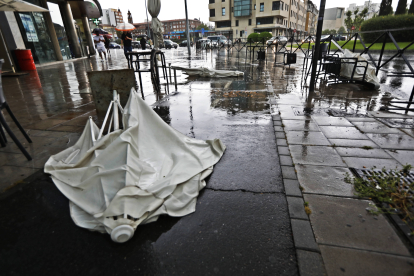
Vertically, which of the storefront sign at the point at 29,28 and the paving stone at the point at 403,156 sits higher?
the storefront sign at the point at 29,28

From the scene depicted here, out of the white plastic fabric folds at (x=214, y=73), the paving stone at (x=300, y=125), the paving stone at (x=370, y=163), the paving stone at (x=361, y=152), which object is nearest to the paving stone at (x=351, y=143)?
the paving stone at (x=361, y=152)

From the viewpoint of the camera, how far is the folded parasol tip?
73.0 inches

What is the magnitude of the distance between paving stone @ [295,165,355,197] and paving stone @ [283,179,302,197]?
0.07 meters

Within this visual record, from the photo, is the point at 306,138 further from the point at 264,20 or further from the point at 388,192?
the point at 264,20

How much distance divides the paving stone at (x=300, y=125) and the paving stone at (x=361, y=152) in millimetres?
866

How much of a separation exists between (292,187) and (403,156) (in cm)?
184

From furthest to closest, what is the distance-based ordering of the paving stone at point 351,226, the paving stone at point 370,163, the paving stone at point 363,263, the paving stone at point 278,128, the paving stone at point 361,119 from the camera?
the paving stone at point 361,119 < the paving stone at point 278,128 < the paving stone at point 370,163 < the paving stone at point 351,226 < the paving stone at point 363,263

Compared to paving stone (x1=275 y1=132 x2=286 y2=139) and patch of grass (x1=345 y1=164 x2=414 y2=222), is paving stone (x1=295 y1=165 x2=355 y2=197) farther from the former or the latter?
paving stone (x1=275 y1=132 x2=286 y2=139)

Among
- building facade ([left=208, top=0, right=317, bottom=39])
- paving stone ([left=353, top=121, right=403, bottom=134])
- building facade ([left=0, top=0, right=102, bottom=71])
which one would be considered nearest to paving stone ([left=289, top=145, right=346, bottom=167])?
paving stone ([left=353, top=121, right=403, bottom=134])

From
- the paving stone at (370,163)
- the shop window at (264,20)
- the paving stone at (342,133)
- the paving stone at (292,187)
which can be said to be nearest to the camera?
the paving stone at (292,187)

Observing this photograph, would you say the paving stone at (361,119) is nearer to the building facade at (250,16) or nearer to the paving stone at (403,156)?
the paving stone at (403,156)

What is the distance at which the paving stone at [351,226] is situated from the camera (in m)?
1.83

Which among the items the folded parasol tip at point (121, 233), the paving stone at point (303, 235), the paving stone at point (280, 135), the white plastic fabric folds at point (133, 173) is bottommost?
the paving stone at point (303, 235)

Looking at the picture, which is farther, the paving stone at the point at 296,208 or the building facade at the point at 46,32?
the building facade at the point at 46,32
